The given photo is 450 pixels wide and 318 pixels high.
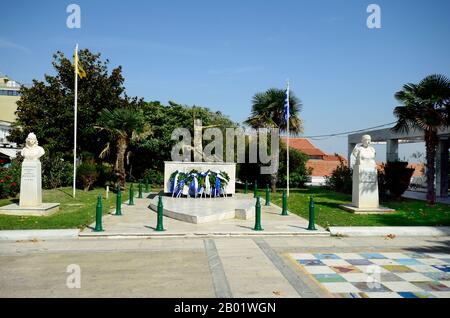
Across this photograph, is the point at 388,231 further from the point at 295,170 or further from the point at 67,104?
the point at 67,104

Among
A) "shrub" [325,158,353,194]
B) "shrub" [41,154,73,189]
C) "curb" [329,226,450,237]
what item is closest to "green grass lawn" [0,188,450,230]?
"curb" [329,226,450,237]

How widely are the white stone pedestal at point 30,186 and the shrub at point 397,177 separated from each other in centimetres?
1770

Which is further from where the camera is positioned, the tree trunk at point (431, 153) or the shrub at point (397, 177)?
the shrub at point (397, 177)

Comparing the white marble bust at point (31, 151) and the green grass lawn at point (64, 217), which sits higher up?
the white marble bust at point (31, 151)

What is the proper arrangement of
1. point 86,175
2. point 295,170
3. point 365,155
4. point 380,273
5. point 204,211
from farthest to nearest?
point 295,170
point 86,175
point 365,155
point 204,211
point 380,273

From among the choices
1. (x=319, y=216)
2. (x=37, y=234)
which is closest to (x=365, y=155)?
(x=319, y=216)

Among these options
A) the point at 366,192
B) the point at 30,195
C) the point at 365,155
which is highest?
the point at 365,155

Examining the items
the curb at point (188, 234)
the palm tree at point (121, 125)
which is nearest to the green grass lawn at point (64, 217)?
the curb at point (188, 234)

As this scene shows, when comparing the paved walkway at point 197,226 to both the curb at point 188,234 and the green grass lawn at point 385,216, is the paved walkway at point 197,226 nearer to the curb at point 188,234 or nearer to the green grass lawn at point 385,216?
the curb at point 188,234

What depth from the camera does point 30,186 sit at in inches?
588

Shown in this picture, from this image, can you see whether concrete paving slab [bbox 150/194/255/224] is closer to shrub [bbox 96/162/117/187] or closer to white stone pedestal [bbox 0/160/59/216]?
white stone pedestal [bbox 0/160/59/216]

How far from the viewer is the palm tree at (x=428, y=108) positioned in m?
18.4

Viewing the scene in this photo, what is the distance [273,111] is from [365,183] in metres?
10.7
